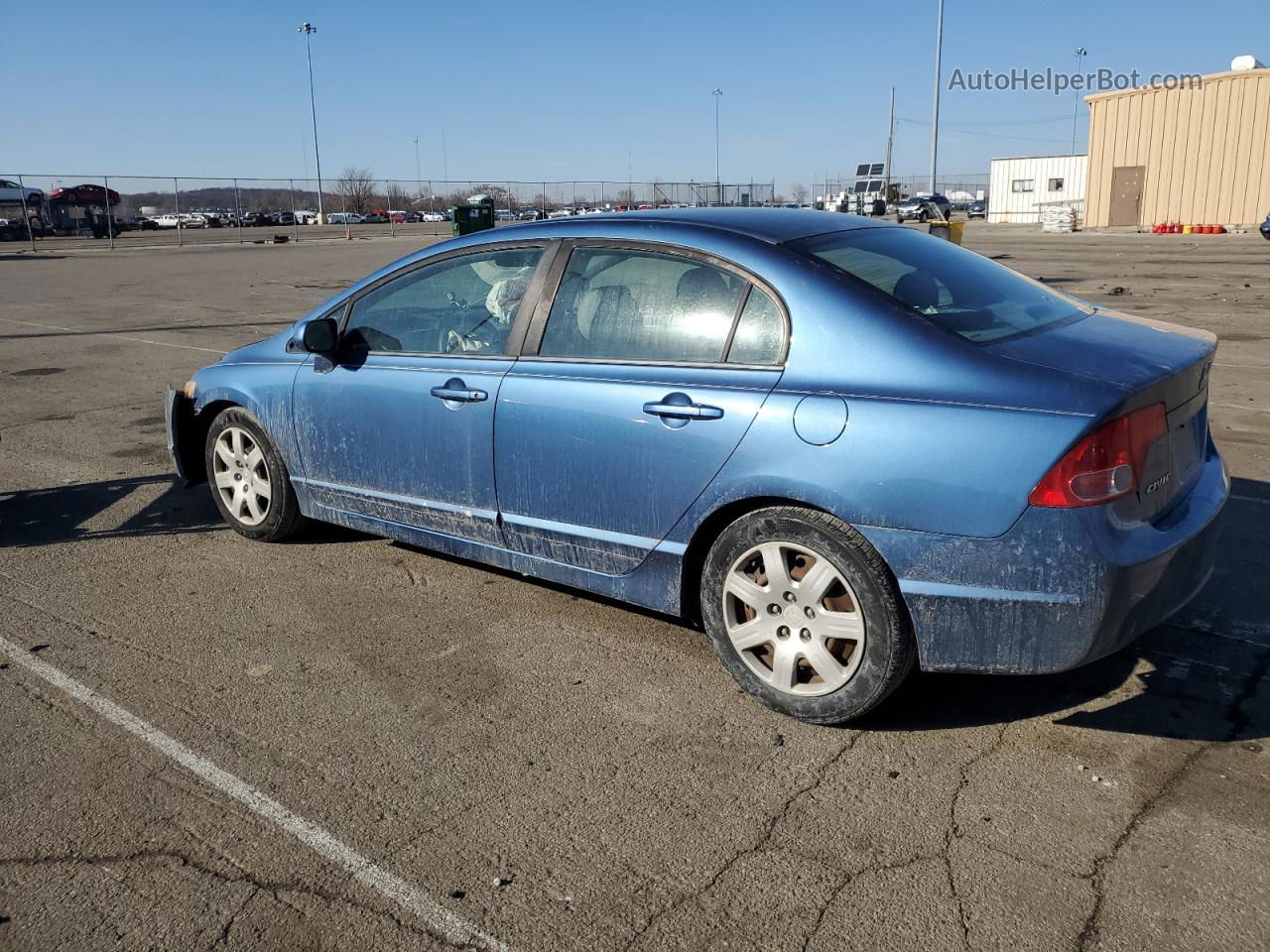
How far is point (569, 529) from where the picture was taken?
4.06 m

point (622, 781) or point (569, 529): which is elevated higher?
point (569, 529)

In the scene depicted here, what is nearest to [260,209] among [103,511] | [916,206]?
[916,206]

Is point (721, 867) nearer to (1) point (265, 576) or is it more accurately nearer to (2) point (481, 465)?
(2) point (481, 465)

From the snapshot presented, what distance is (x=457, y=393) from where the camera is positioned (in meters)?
4.32

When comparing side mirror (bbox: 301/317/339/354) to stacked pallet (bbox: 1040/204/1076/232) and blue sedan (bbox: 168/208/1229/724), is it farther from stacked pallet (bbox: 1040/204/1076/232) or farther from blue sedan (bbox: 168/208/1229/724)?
stacked pallet (bbox: 1040/204/1076/232)

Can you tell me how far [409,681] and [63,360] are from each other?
31.6 ft

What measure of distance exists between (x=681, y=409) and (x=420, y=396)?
A: 4.42 feet

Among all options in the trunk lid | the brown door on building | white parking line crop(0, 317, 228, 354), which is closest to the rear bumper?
the trunk lid

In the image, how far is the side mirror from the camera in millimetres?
4805

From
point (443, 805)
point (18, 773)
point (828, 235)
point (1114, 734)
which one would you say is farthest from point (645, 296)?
point (18, 773)

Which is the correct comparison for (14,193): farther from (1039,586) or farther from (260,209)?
(1039,586)

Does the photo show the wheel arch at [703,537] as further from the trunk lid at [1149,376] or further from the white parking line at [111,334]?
the white parking line at [111,334]

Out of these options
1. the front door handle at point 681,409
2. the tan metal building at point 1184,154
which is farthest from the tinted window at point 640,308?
the tan metal building at point 1184,154

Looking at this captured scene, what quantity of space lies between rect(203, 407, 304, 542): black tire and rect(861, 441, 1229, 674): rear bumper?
3.14 m
